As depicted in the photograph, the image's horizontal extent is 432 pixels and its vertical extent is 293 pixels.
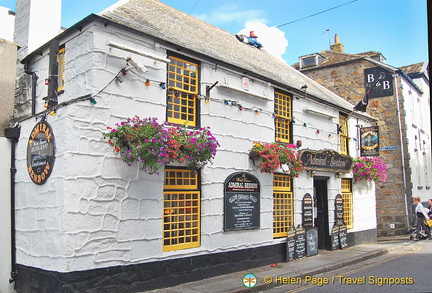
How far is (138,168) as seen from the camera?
765 centimetres

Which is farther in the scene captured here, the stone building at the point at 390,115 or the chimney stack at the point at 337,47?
the chimney stack at the point at 337,47

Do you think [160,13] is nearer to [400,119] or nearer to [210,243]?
[210,243]

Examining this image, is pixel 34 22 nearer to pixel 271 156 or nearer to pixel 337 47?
pixel 271 156

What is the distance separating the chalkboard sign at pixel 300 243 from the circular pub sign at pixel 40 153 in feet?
23.9

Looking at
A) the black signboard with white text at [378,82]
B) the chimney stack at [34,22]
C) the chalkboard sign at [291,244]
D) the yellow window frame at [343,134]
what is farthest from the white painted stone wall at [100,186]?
the black signboard with white text at [378,82]

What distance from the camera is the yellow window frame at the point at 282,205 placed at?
11062 millimetres

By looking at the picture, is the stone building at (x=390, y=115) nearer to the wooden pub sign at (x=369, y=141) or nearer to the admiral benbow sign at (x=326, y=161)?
the wooden pub sign at (x=369, y=141)

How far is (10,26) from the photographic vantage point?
9625mm

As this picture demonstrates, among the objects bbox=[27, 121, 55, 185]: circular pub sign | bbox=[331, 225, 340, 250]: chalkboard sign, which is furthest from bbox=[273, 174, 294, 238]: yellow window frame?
bbox=[27, 121, 55, 185]: circular pub sign

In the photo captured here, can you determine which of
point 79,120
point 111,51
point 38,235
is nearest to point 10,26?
point 111,51

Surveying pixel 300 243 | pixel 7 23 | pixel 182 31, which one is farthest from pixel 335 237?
pixel 7 23

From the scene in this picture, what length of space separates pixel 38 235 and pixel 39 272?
0.67 m

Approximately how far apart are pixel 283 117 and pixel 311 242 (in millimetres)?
3985

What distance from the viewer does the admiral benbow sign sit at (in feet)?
39.0
